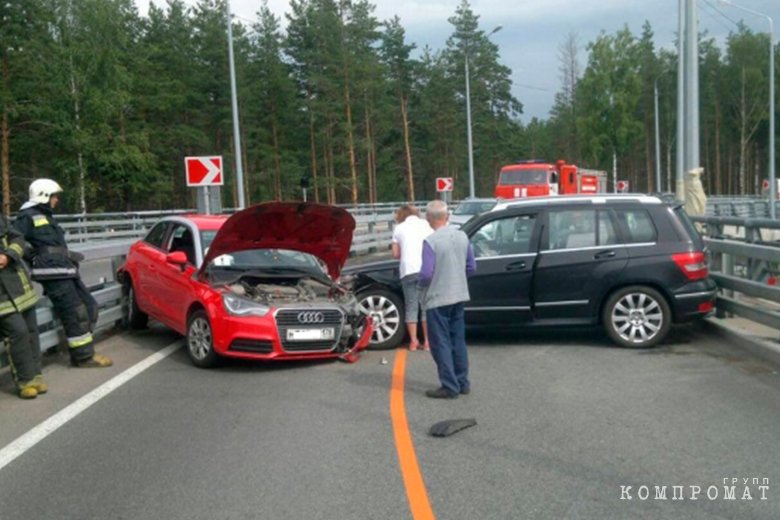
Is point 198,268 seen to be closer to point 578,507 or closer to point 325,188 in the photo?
point 578,507

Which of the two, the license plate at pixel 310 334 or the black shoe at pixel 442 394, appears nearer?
the black shoe at pixel 442 394

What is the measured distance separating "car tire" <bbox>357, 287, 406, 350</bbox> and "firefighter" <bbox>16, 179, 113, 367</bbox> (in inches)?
115

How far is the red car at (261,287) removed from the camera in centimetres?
840

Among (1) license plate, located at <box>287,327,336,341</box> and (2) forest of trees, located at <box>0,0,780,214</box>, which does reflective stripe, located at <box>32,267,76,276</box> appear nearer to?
(1) license plate, located at <box>287,327,336,341</box>

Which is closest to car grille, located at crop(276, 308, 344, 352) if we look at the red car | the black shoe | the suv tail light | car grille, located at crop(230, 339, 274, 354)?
the red car

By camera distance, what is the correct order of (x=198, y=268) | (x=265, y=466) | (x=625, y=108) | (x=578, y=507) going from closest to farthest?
(x=578, y=507)
(x=265, y=466)
(x=198, y=268)
(x=625, y=108)

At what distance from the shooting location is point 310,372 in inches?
338

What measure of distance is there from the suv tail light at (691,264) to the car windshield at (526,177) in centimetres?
2662

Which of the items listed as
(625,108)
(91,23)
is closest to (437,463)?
(91,23)

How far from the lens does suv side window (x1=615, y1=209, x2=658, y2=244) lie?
9.59m

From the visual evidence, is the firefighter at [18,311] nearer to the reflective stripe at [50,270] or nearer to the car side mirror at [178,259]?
the reflective stripe at [50,270]

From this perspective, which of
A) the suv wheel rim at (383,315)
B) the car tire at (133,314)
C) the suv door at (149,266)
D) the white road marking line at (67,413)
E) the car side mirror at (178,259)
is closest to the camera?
the white road marking line at (67,413)

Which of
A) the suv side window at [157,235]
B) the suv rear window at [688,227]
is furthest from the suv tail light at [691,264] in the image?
the suv side window at [157,235]

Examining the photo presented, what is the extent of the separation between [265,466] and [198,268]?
4301mm
